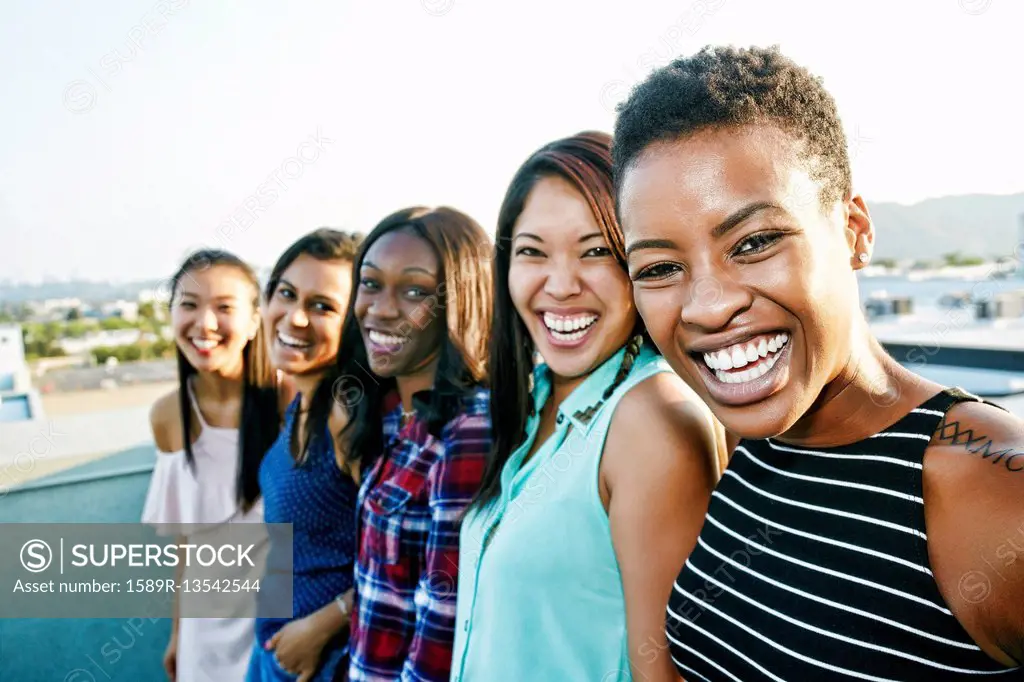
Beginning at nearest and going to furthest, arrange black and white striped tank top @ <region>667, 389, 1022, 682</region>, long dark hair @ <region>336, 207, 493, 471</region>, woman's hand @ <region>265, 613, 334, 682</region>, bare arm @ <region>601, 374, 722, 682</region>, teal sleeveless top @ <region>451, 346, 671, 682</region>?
black and white striped tank top @ <region>667, 389, 1022, 682</region>
bare arm @ <region>601, 374, 722, 682</region>
teal sleeveless top @ <region>451, 346, 671, 682</region>
long dark hair @ <region>336, 207, 493, 471</region>
woman's hand @ <region>265, 613, 334, 682</region>

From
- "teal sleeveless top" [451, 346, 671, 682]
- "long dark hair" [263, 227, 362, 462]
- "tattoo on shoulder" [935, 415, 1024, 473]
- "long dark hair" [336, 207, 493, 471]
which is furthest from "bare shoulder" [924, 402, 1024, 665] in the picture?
"long dark hair" [263, 227, 362, 462]

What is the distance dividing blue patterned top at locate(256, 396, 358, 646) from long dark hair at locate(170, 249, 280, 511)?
→ 2.26ft

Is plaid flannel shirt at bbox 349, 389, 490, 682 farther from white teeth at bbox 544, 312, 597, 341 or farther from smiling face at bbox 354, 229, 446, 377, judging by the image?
white teeth at bbox 544, 312, 597, 341

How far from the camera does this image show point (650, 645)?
1.36 m

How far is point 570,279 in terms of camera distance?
1.70 metres

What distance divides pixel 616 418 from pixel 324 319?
5.73 ft

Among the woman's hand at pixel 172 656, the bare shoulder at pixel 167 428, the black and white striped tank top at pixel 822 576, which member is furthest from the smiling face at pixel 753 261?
the woman's hand at pixel 172 656

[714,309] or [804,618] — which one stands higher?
[714,309]

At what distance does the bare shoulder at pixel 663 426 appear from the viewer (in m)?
1.38

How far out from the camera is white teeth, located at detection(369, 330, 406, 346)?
7.73 ft

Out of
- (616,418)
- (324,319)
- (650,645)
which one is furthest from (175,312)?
(650,645)

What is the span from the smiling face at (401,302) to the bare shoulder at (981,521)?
1.66 m

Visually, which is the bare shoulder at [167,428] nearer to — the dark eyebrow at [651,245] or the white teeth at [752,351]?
the dark eyebrow at [651,245]

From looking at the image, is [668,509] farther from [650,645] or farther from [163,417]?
[163,417]
